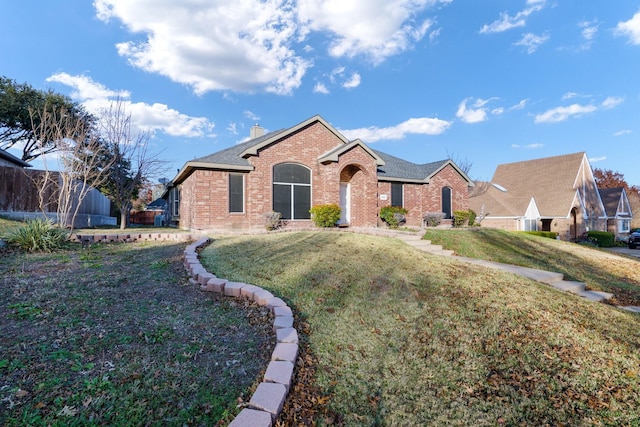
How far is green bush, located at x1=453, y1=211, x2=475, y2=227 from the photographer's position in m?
15.7

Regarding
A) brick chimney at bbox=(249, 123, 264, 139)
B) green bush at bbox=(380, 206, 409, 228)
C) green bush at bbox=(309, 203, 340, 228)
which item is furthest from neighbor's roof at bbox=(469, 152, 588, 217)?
brick chimney at bbox=(249, 123, 264, 139)

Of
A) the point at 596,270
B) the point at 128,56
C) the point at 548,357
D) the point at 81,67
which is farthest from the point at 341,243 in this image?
the point at 81,67

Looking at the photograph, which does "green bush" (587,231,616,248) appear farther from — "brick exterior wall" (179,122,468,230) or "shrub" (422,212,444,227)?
"brick exterior wall" (179,122,468,230)

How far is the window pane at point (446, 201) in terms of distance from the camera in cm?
1630

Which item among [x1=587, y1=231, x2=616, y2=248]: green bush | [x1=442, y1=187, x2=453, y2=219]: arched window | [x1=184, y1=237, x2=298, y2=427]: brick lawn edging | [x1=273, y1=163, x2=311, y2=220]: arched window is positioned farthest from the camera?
[x1=587, y1=231, x2=616, y2=248]: green bush

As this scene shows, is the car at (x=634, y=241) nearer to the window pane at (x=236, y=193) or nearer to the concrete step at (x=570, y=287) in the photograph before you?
the concrete step at (x=570, y=287)

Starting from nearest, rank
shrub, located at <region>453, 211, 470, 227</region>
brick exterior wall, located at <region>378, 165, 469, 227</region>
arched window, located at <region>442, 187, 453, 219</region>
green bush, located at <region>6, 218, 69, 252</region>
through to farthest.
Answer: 1. green bush, located at <region>6, 218, 69, 252</region>
2. brick exterior wall, located at <region>378, 165, 469, 227</region>
3. shrub, located at <region>453, 211, 470, 227</region>
4. arched window, located at <region>442, 187, 453, 219</region>

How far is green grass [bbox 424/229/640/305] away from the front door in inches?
161

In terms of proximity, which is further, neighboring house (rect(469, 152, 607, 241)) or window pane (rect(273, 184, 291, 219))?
neighboring house (rect(469, 152, 607, 241))

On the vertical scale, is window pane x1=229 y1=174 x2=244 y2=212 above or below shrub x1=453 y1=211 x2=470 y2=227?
above

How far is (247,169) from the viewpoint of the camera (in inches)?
462

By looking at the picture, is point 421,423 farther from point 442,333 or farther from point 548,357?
point 548,357

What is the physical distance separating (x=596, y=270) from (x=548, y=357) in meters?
8.59

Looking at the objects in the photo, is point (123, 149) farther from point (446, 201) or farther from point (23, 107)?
point (446, 201)
